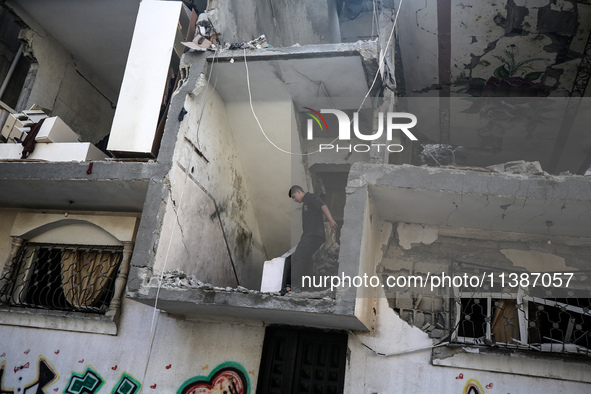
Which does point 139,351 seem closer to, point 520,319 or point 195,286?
point 195,286

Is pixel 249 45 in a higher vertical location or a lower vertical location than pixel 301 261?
higher

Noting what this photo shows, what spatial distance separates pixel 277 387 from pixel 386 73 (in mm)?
4404

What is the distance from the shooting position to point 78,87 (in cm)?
1024

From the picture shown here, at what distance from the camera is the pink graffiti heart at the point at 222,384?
6.55 m

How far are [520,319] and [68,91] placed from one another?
856cm

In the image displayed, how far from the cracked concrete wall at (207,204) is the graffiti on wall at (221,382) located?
4.19 ft

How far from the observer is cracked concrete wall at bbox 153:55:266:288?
261 inches

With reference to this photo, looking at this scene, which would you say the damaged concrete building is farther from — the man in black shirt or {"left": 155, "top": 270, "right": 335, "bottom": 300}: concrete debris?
the man in black shirt

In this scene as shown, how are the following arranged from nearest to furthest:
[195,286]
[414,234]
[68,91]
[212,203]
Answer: [195,286]
[414,234]
[212,203]
[68,91]

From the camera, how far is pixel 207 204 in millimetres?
7418

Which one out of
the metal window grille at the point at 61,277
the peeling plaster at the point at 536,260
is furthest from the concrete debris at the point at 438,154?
the metal window grille at the point at 61,277

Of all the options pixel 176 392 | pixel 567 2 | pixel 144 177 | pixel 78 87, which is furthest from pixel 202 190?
pixel 567 2

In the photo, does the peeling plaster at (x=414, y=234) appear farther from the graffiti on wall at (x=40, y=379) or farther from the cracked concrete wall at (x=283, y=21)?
the graffiti on wall at (x=40, y=379)

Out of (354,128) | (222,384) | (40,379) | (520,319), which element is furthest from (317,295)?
(40,379)
